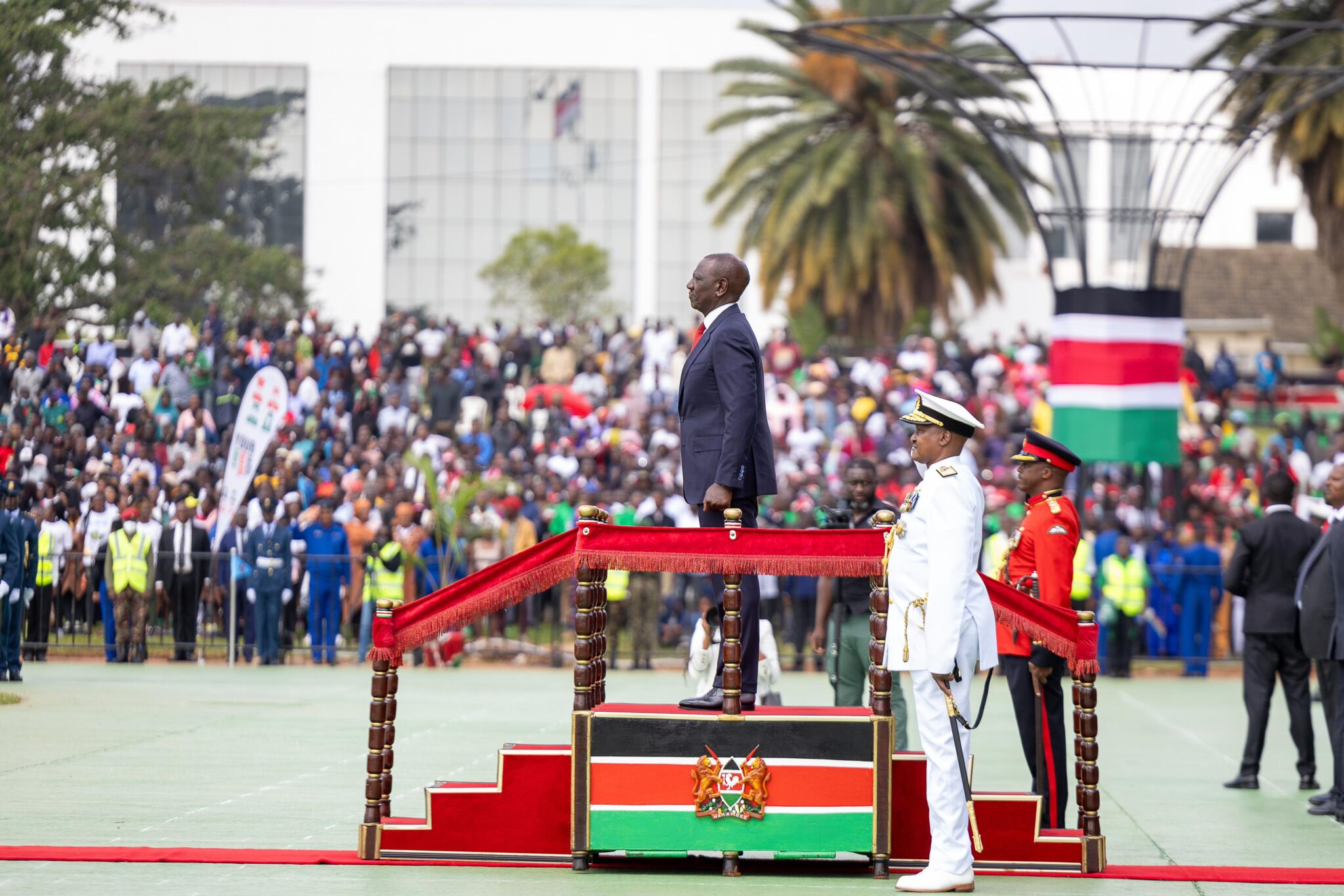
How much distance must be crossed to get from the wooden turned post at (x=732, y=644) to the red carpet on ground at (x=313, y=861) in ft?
3.59

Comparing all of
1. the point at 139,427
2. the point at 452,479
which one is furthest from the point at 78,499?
the point at 452,479

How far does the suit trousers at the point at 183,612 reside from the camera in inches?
756

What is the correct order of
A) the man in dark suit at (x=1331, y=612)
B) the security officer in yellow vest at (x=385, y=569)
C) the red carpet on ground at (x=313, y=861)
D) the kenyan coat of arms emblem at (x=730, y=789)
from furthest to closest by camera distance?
the security officer in yellow vest at (x=385, y=569) → the man in dark suit at (x=1331, y=612) → the red carpet on ground at (x=313, y=861) → the kenyan coat of arms emblem at (x=730, y=789)

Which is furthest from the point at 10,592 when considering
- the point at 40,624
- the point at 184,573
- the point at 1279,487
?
the point at 1279,487

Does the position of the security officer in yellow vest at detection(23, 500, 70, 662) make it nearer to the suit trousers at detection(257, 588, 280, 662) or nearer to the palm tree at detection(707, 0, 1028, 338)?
the suit trousers at detection(257, 588, 280, 662)

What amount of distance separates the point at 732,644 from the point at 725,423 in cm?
101

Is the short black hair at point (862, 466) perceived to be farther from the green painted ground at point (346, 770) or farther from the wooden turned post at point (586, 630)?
the wooden turned post at point (586, 630)

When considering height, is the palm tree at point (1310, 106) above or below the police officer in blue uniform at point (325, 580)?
above

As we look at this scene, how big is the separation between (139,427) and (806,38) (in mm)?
10986

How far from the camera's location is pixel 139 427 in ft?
76.7

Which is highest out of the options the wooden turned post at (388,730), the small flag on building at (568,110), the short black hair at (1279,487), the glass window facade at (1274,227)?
the small flag on building at (568,110)

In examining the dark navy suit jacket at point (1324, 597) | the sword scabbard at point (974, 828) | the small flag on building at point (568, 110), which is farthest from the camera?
the small flag on building at point (568, 110)

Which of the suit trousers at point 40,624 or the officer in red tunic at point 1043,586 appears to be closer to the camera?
the officer in red tunic at point 1043,586

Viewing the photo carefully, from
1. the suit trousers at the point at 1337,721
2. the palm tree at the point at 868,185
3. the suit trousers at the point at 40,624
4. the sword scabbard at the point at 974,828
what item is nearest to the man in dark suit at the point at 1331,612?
the suit trousers at the point at 1337,721
